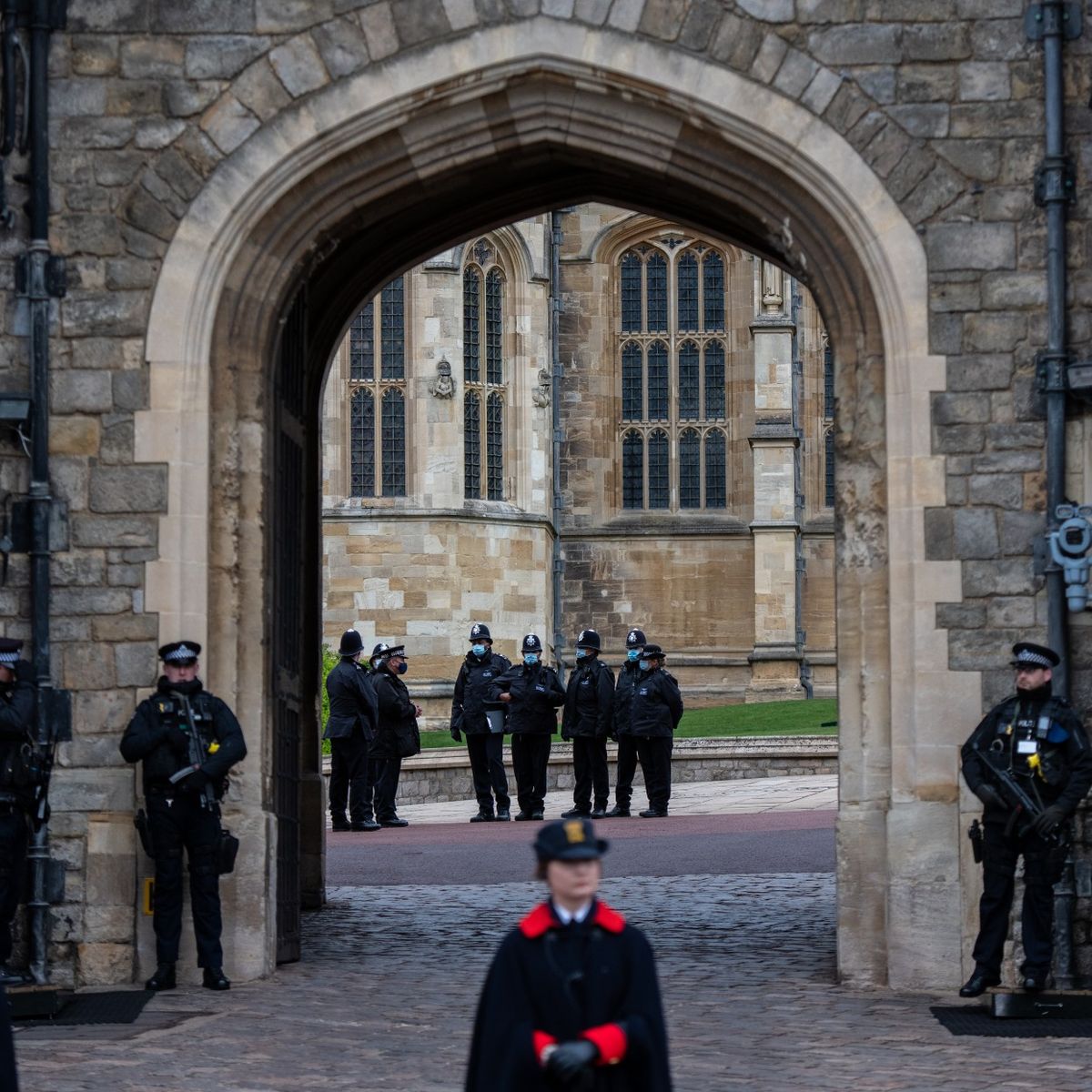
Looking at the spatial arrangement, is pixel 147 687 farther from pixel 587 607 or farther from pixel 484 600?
pixel 587 607

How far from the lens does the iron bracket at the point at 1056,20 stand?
441 inches

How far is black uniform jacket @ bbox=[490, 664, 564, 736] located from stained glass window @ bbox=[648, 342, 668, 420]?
1951 centimetres

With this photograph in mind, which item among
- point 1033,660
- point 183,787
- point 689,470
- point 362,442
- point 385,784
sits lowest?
point 385,784

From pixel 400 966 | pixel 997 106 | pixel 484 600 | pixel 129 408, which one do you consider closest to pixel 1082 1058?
pixel 400 966

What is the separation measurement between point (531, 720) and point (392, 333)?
51.8 ft

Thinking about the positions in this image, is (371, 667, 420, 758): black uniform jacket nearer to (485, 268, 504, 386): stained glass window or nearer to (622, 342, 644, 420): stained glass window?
(485, 268, 504, 386): stained glass window

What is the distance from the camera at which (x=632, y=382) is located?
41.7 meters

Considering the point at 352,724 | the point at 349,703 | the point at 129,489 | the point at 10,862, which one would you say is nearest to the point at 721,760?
the point at 352,724

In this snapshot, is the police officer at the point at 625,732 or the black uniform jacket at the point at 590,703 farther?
the black uniform jacket at the point at 590,703

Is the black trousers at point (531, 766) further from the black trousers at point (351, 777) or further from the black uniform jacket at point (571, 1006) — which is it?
the black uniform jacket at point (571, 1006)

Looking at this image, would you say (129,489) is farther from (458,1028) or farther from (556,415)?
(556,415)

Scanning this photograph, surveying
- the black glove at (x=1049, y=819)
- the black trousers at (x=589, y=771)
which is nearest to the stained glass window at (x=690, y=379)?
the black trousers at (x=589, y=771)

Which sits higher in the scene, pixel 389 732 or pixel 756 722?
pixel 389 732

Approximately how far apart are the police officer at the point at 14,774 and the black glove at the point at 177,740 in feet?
2.02
